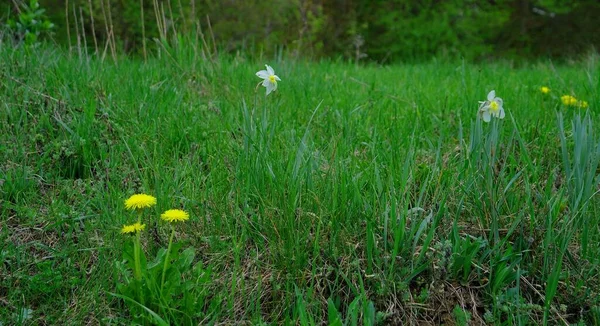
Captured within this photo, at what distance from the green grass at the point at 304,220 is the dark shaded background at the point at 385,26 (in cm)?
404

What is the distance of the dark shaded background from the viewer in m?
6.83

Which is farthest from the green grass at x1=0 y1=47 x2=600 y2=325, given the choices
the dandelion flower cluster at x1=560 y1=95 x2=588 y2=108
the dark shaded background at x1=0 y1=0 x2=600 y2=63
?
the dark shaded background at x1=0 y1=0 x2=600 y2=63

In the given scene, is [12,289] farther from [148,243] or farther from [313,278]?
[313,278]

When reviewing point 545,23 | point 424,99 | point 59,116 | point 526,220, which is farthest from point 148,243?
point 545,23

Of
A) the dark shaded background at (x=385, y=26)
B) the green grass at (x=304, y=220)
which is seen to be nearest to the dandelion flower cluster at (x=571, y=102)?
the green grass at (x=304, y=220)

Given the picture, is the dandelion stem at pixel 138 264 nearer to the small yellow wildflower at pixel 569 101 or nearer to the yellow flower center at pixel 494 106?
the yellow flower center at pixel 494 106

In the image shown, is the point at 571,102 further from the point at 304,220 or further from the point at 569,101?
the point at 304,220

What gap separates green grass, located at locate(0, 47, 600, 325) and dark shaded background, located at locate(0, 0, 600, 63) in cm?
404

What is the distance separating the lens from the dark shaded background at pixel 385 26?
22.4ft

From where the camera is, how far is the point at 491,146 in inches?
82.3

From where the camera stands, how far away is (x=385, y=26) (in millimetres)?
8641

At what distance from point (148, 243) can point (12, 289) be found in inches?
16.9

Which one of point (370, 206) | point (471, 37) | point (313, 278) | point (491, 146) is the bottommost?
point (471, 37)

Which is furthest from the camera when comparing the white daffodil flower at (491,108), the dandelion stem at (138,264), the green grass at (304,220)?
the white daffodil flower at (491,108)
